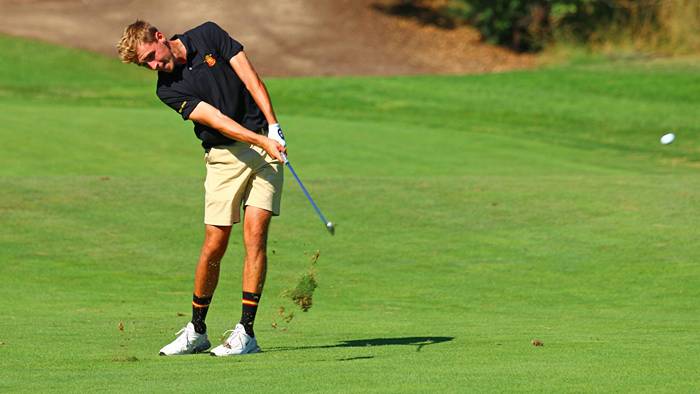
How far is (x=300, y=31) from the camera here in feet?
126

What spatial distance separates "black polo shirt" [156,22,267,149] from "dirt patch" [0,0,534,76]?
27.5 meters

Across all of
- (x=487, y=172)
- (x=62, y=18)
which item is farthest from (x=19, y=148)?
(x=62, y=18)

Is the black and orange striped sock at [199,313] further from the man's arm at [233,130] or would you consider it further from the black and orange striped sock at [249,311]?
the man's arm at [233,130]

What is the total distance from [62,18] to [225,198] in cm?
3090

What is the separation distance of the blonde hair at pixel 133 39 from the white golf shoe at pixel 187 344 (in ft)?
5.35

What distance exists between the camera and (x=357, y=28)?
38906 mm

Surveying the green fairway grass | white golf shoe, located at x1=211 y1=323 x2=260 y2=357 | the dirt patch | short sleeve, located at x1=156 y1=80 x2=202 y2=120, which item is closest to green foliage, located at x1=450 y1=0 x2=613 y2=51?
the dirt patch

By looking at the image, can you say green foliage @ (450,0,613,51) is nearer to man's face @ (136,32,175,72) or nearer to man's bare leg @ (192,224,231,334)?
man's bare leg @ (192,224,231,334)

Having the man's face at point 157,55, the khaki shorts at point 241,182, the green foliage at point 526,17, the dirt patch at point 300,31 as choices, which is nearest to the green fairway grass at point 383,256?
the khaki shorts at point 241,182

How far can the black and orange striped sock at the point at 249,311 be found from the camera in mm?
7777

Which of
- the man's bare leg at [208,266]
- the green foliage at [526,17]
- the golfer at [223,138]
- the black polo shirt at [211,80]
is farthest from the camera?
the green foliage at [526,17]

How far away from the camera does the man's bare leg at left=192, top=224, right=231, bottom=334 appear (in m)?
8.10

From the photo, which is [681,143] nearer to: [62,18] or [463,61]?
[463,61]

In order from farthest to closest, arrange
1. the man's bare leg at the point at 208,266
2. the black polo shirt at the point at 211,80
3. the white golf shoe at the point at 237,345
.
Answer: the man's bare leg at the point at 208,266 < the black polo shirt at the point at 211,80 < the white golf shoe at the point at 237,345
